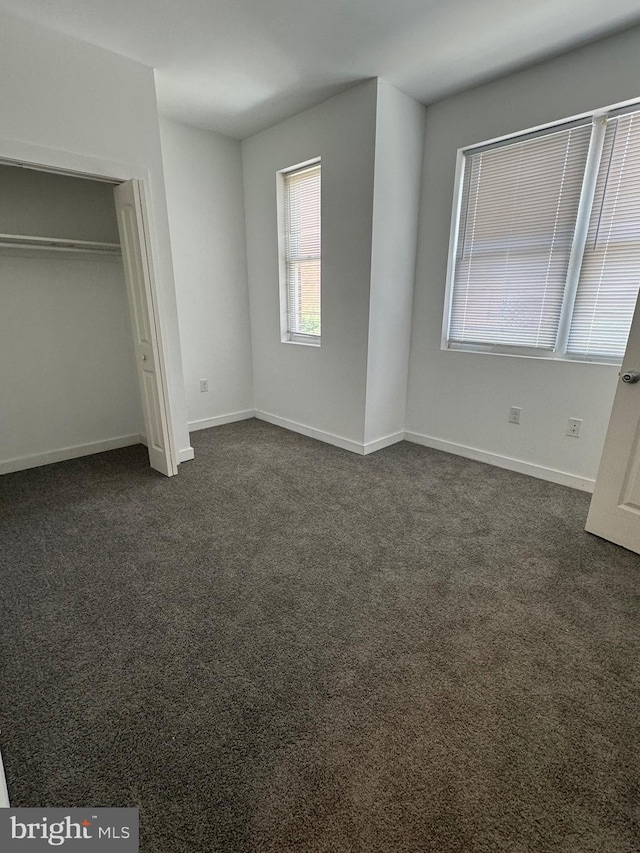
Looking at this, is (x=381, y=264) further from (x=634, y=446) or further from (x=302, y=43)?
(x=634, y=446)

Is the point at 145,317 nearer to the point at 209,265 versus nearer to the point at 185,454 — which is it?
the point at 185,454

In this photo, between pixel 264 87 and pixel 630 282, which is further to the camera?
pixel 264 87

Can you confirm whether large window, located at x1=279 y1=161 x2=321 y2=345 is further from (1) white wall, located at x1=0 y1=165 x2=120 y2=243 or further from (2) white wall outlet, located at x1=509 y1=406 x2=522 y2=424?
→ (2) white wall outlet, located at x1=509 y1=406 x2=522 y2=424

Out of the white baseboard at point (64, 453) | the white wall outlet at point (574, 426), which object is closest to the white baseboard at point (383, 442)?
the white wall outlet at point (574, 426)

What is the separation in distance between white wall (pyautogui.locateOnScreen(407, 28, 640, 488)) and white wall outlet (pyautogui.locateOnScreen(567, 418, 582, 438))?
28 mm

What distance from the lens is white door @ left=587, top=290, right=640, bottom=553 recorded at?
2051 mm

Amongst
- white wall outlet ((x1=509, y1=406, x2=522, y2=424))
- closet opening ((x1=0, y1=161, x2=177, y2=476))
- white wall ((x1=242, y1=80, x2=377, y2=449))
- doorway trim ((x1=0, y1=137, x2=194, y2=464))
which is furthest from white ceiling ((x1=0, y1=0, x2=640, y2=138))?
white wall outlet ((x1=509, y1=406, x2=522, y2=424))

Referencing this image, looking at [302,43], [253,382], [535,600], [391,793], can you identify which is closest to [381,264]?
[302,43]

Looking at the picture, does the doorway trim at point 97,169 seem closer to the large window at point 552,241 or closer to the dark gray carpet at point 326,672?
the dark gray carpet at point 326,672

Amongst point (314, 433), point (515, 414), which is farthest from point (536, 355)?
point (314, 433)

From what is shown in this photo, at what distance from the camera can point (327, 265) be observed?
339 cm

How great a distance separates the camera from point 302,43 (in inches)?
94.7

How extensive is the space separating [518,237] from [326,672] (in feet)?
9.98

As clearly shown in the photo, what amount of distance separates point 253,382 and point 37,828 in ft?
12.7
